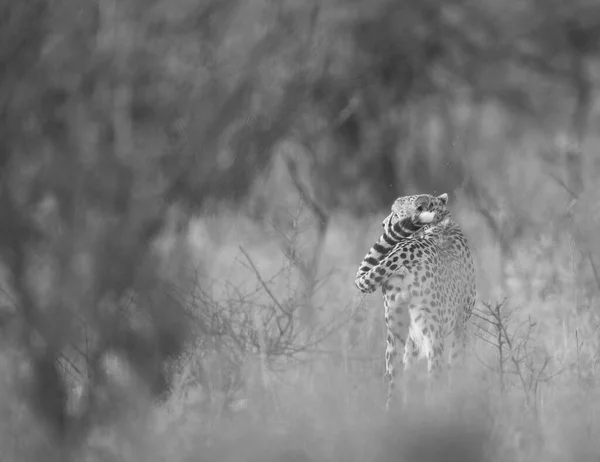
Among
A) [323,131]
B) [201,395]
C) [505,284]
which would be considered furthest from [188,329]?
[323,131]

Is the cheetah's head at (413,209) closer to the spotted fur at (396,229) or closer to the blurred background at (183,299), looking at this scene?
the spotted fur at (396,229)

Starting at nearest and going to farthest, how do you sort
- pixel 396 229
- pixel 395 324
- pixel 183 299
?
pixel 396 229 → pixel 395 324 → pixel 183 299

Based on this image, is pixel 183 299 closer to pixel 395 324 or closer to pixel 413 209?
pixel 395 324

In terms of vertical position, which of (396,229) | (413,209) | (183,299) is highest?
(413,209)

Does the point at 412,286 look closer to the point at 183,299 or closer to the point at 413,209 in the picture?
the point at 413,209

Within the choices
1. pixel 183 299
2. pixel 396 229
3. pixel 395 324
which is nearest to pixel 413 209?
pixel 396 229

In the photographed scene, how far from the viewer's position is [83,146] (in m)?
5.48

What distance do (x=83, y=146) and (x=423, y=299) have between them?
1659mm

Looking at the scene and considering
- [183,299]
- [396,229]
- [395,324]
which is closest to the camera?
[396,229]

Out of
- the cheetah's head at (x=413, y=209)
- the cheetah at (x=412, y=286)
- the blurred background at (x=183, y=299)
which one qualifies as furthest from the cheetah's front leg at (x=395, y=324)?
the cheetah's head at (x=413, y=209)

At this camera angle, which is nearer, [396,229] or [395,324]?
[396,229]

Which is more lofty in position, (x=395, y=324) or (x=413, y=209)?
(x=413, y=209)

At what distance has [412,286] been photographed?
5.70 m

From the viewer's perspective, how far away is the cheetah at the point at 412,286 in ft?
18.5
